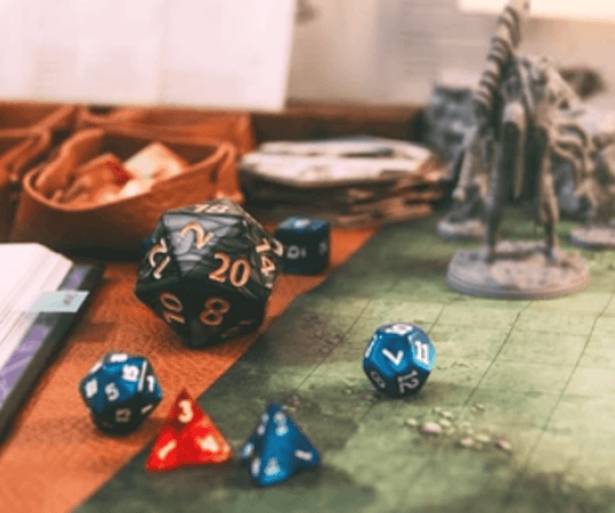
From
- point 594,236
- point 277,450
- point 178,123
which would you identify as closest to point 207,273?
point 277,450

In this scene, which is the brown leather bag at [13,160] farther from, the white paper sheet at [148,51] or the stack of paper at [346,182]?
the stack of paper at [346,182]

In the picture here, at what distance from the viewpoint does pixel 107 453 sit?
1.11 m

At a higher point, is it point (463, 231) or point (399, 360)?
point (399, 360)

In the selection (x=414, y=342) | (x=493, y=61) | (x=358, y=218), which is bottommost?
(x=358, y=218)

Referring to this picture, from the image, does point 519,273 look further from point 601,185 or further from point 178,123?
point 178,123

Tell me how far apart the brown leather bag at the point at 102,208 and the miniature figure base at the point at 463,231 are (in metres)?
0.49

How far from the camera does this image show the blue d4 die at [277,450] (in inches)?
40.2

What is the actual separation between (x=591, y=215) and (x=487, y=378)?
818mm

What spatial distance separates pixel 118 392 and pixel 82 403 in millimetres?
159

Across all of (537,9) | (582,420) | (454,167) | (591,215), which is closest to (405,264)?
(454,167)

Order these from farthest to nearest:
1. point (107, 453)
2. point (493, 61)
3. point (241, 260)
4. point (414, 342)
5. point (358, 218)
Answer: point (358, 218)
point (493, 61)
point (241, 260)
point (414, 342)
point (107, 453)

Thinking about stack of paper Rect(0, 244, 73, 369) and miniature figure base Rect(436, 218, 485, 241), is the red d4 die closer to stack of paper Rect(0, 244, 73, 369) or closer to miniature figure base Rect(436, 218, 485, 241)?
stack of paper Rect(0, 244, 73, 369)

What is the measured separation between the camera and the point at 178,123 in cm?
246

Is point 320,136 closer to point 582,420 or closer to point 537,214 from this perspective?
point 537,214
